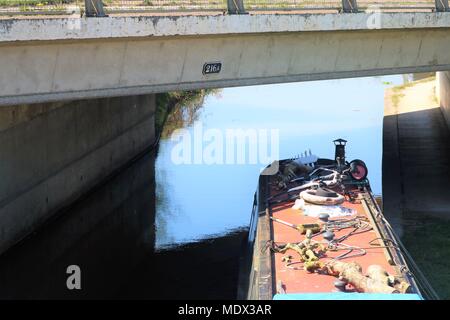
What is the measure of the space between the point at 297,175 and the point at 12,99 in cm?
796

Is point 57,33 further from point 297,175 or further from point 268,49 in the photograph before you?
point 297,175

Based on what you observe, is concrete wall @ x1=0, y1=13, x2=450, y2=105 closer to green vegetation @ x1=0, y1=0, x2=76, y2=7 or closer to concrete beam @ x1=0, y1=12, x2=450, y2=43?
concrete beam @ x1=0, y1=12, x2=450, y2=43

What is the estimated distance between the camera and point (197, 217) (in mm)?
25797

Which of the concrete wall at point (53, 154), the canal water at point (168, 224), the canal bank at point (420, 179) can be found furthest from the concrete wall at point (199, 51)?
the canal water at point (168, 224)

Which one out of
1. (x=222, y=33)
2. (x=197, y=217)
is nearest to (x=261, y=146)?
(x=197, y=217)

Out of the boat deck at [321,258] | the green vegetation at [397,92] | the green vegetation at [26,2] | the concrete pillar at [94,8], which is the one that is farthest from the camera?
the green vegetation at [397,92]

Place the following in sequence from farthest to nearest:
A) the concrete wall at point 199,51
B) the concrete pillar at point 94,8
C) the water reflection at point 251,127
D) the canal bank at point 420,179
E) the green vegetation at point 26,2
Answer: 1. the water reflection at point 251,127
2. the canal bank at point 420,179
3. the green vegetation at point 26,2
4. the concrete pillar at point 94,8
5. the concrete wall at point 199,51

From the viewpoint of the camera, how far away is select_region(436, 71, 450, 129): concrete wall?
35719 mm

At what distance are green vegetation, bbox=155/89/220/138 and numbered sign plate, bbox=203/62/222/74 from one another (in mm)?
18712

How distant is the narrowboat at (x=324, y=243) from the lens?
12.7m

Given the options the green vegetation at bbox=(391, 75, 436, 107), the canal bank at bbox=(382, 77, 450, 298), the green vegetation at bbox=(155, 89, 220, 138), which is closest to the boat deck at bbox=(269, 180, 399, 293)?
the canal bank at bbox=(382, 77, 450, 298)

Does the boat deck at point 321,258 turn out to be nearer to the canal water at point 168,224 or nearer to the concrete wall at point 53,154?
the canal water at point 168,224

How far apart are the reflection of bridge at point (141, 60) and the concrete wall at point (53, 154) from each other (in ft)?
0.17

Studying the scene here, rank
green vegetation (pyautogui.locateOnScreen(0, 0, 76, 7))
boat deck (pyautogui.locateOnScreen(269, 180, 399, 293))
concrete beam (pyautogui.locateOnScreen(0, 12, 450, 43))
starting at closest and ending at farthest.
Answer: boat deck (pyautogui.locateOnScreen(269, 180, 399, 293))
concrete beam (pyautogui.locateOnScreen(0, 12, 450, 43))
green vegetation (pyautogui.locateOnScreen(0, 0, 76, 7))
